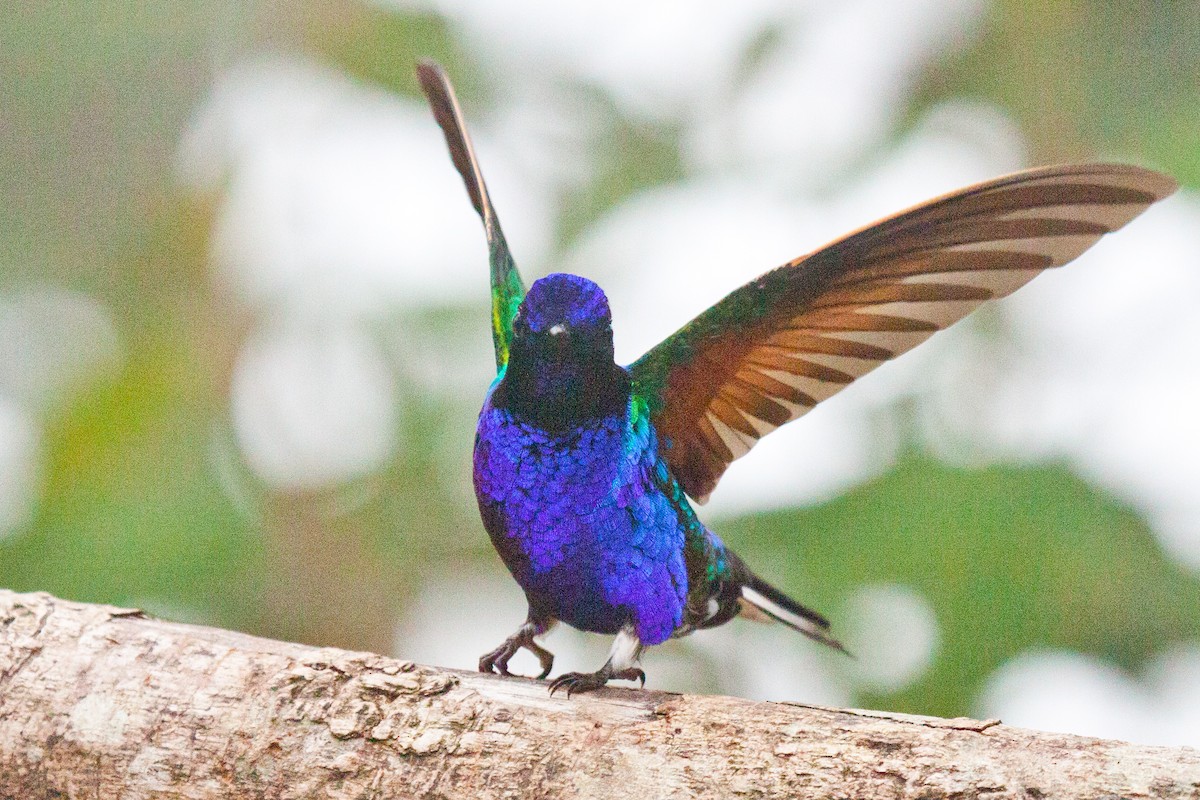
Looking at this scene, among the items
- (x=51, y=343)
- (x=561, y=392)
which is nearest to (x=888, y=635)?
(x=561, y=392)

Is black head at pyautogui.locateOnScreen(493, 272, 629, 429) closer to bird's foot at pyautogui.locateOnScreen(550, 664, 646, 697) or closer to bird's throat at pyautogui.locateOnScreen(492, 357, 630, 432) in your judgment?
bird's throat at pyautogui.locateOnScreen(492, 357, 630, 432)

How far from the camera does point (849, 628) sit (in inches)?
167

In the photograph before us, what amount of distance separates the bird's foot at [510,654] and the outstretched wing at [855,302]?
58 centimetres

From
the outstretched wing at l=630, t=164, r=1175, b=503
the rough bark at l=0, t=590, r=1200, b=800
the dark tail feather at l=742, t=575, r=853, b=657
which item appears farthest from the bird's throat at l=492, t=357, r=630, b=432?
the dark tail feather at l=742, t=575, r=853, b=657

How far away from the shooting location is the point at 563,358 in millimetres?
2748

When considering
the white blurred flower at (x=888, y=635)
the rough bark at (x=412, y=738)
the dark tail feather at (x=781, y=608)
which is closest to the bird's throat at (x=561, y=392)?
the rough bark at (x=412, y=738)

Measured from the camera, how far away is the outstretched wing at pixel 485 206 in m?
3.28

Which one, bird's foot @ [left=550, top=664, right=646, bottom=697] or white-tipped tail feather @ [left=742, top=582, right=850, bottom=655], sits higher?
white-tipped tail feather @ [left=742, top=582, right=850, bottom=655]

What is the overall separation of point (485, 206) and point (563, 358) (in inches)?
30.6

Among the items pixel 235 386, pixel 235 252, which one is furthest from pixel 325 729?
pixel 235 252

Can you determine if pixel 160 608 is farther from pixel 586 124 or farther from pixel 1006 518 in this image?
pixel 1006 518

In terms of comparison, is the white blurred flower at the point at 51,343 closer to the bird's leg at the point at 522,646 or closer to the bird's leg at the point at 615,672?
the bird's leg at the point at 522,646

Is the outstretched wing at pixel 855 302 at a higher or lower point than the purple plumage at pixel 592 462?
higher

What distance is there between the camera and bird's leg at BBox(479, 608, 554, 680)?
2930 mm
